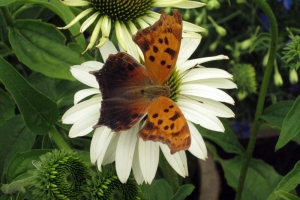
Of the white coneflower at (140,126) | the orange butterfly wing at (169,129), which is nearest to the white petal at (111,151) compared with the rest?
the white coneflower at (140,126)

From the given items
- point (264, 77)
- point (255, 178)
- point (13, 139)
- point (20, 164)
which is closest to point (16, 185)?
point (20, 164)

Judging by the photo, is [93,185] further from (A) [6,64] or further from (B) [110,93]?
(A) [6,64]

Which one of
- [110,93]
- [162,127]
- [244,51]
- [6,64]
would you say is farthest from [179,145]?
[244,51]

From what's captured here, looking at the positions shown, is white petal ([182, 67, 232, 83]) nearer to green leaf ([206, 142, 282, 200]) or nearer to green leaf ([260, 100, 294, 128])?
green leaf ([260, 100, 294, 128])

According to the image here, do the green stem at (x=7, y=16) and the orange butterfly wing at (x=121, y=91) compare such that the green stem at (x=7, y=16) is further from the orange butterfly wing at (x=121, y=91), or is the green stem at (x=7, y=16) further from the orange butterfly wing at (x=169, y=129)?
the orange butterfly wing at (x=169, y=129)

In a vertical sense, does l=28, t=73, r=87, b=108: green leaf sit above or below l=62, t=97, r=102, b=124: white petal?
below

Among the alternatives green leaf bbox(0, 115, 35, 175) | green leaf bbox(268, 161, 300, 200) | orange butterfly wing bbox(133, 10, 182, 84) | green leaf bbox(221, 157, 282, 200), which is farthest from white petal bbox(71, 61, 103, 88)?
green leaf bbox(221, 157, 282, 200)
